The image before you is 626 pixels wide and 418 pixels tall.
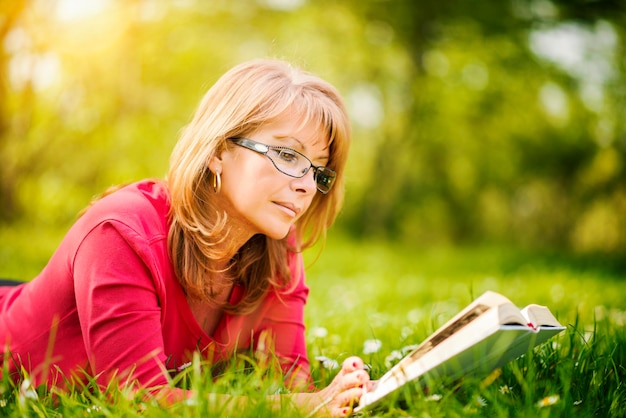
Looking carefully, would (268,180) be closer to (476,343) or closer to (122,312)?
(122,312)

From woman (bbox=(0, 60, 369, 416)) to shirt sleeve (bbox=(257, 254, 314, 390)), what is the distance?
14 mm

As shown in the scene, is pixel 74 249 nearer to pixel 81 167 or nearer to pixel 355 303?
pixel 355 303

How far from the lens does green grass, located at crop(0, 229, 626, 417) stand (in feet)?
5.91

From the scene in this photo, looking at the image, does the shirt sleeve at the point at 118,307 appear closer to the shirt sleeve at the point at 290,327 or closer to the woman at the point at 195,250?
the woman at the point at 195,250

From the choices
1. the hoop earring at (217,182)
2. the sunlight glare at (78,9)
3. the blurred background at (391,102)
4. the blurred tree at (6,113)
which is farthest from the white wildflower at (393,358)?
the sunlight glare at (78,9)

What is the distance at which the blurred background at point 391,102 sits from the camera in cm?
895

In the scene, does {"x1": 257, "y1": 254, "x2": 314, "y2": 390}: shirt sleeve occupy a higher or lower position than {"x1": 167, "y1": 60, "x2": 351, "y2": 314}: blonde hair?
lower

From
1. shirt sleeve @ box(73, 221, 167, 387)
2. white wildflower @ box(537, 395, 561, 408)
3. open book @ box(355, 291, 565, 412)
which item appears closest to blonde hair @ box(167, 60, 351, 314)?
shirt sleeve @ box(73, 221, 167, 387)

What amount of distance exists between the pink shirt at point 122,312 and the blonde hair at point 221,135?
73 millimetres

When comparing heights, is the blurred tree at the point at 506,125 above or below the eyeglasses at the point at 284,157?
above

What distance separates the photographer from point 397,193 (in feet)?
50.6

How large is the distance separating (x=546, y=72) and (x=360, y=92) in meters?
4.16

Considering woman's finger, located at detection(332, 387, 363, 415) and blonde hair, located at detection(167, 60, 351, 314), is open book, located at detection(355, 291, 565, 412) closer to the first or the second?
woman's finger, located at detection(332, 387, 363, 415)

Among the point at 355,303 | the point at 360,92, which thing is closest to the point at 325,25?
the point at 360,92
